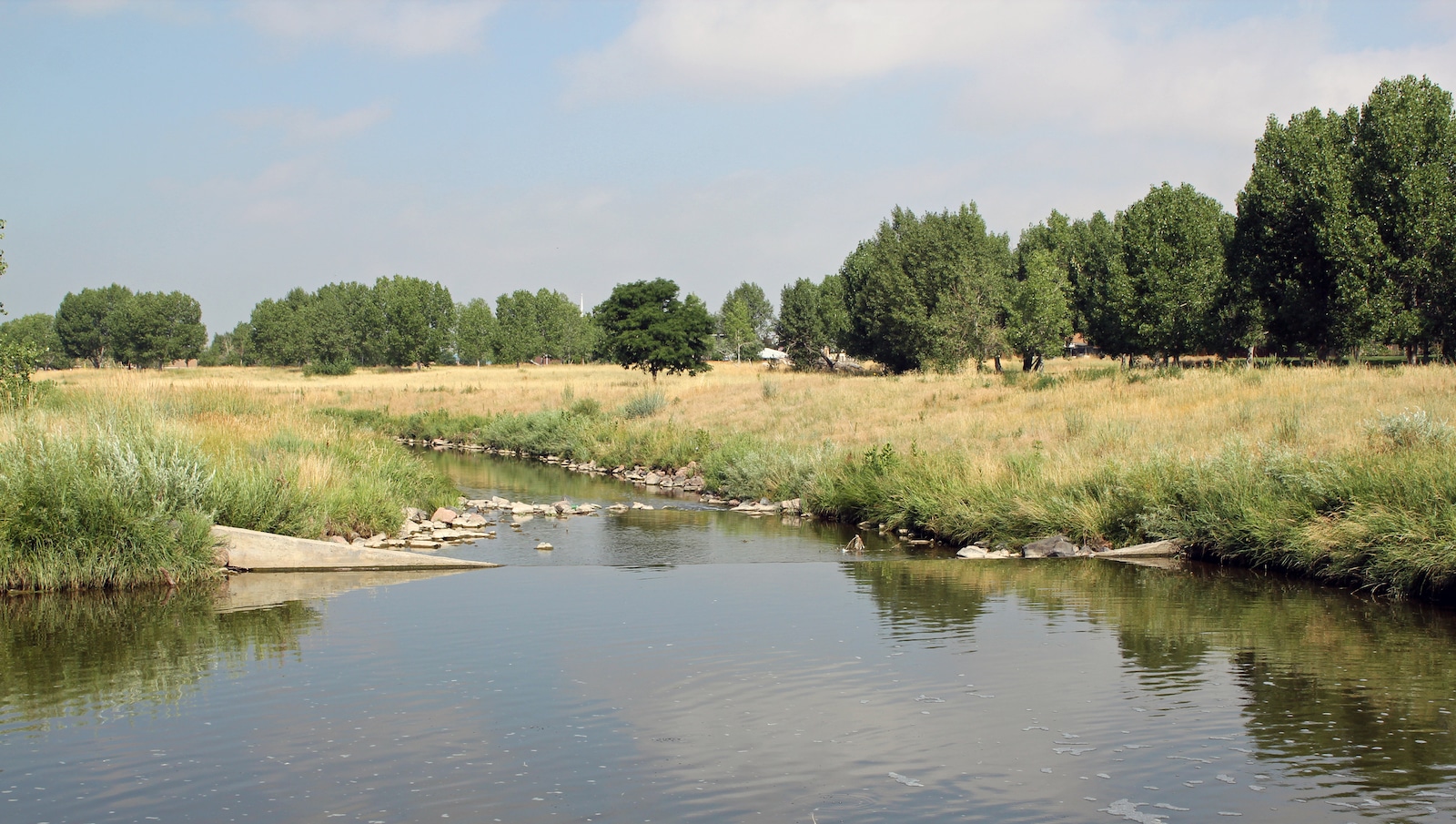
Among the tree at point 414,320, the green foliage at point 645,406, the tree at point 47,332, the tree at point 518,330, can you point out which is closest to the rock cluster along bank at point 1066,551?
the green foliage at point 645,406

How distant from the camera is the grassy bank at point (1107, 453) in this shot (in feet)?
45.0

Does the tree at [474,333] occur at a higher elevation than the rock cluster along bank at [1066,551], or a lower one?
higher

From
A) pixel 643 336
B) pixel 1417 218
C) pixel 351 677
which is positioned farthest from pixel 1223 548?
pixel 643 336

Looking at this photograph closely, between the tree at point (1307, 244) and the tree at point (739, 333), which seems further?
the tree at point (739, 333)

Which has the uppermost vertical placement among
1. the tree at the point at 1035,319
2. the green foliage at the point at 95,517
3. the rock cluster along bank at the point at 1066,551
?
the tree at the point at 1035,319

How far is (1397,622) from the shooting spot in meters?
11.5

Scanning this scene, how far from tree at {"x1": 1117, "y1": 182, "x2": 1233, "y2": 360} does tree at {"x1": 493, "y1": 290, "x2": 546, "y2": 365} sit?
8585 centimetres

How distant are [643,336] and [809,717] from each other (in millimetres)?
66399

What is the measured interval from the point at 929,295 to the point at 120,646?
204 ft

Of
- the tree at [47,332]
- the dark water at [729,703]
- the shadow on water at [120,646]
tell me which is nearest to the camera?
the dark water at [729,703]

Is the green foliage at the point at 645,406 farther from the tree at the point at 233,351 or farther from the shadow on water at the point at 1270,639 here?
the tree at the point at 233,351

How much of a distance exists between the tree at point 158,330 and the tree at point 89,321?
552 cm

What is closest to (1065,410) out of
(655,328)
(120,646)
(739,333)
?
(120,646)

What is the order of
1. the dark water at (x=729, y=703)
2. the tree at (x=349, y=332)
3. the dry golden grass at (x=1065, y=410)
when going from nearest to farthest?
the dark water at (x=729, y=703), the dry golden grass at (x=1065, y=410), the tree at (x=349, y=332)
